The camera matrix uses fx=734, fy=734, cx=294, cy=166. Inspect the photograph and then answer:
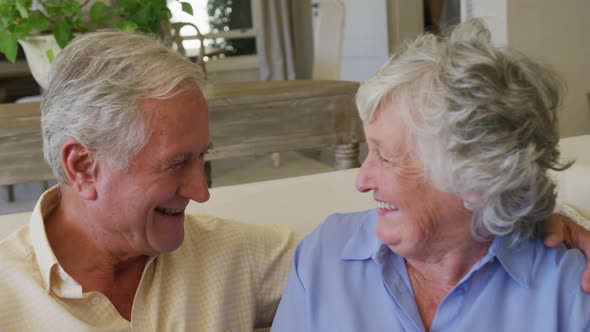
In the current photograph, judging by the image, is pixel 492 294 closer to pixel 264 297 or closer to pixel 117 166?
pixel 264 297

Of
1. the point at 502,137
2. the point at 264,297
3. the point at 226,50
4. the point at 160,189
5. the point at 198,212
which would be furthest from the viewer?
the point at 226,50

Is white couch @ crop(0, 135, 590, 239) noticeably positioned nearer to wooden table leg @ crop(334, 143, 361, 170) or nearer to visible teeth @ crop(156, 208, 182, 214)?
visible teeth @ crop(156, 208, 182, 214)

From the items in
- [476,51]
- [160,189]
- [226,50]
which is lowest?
[226,50]

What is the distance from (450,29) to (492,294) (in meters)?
0.46

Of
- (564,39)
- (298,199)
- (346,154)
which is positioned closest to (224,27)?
(564,39)

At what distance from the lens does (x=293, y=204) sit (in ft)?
5.45

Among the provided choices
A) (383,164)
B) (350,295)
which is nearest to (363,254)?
(350,295)

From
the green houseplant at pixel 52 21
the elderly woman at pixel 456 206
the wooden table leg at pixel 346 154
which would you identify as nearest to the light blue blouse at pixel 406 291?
the elderly woman at pixel 456 206

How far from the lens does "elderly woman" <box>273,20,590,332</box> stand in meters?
1.12

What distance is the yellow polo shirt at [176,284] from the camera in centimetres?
119

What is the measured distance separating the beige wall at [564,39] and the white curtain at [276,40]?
3752mm

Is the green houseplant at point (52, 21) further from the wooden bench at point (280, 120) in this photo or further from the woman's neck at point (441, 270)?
the woman's neck at point (441, 270)

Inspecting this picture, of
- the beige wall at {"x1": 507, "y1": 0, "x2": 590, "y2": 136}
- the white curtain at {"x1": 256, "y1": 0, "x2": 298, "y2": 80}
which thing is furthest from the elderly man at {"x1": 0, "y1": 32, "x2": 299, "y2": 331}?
the white curtain at {"x1": 256, "y1": 0, "x2": 298, "y2": 80}

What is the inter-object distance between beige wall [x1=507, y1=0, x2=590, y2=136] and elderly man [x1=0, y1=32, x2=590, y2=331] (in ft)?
9.79
